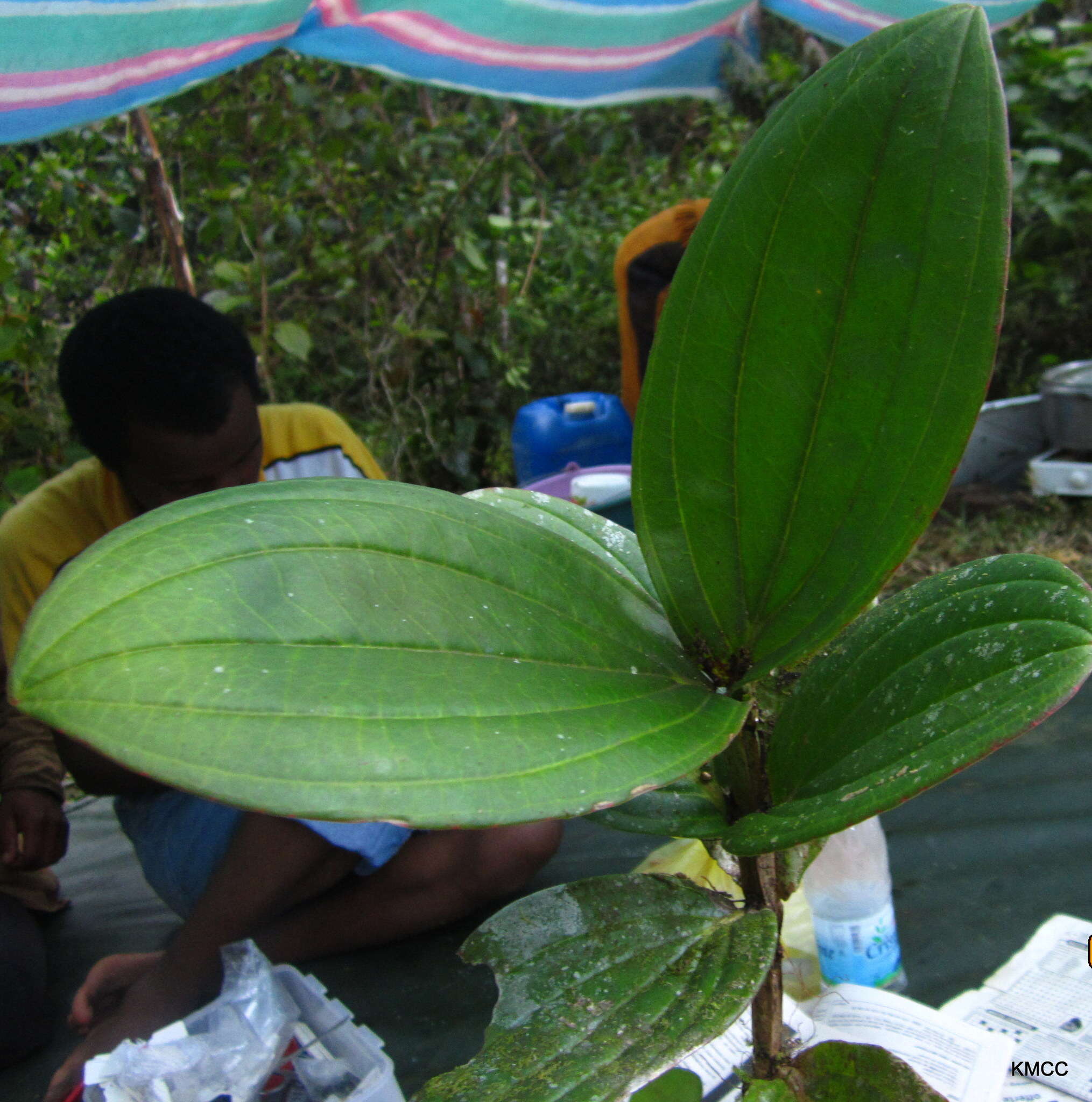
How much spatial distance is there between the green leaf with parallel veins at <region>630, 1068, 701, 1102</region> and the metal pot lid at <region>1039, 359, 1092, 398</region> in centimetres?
272

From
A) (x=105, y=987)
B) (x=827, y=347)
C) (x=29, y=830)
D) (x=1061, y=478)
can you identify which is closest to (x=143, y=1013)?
(x=105, y=987)

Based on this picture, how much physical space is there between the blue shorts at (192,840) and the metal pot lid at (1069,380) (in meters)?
2.38

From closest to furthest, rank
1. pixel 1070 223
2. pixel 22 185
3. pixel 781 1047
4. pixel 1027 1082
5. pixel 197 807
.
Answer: pixel 781 1047
pixel 1027 1082
pixel 197 807
pixel 22 185
pixel 1070 223

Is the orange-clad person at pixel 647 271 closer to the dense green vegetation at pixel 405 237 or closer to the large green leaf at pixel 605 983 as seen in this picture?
the dense green vegetation at pixel 405 237

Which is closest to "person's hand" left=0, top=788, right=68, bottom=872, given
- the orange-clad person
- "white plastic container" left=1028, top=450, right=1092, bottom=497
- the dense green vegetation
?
the dense green vegetation

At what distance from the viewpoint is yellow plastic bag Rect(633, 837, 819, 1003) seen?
0.97 meters

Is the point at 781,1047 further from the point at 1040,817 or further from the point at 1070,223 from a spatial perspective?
the point at 1070,223

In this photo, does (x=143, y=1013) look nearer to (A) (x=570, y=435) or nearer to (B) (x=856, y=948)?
(B) (x=856, y=948)

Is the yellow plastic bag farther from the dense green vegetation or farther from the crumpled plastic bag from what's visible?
the dense green vegetation

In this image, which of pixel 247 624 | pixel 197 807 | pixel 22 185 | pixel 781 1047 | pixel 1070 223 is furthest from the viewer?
pixel 1070 223

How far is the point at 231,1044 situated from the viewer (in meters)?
0.87

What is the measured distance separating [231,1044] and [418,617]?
711mm

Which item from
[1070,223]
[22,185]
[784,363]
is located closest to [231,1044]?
[784,363]

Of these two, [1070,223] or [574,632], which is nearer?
[574,632]
